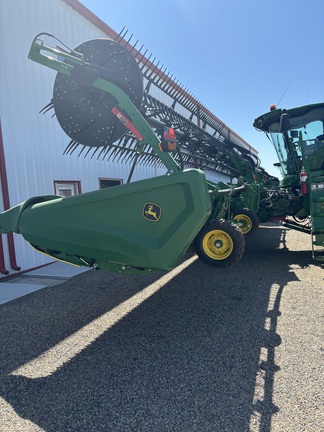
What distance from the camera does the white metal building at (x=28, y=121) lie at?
552 centimetres

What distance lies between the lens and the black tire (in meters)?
5.50

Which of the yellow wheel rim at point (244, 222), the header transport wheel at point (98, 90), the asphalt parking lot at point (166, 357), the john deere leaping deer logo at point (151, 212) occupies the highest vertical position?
the header transport wheel at point (98, 90)

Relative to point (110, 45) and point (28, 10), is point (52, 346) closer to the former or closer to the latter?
point (110, 45)

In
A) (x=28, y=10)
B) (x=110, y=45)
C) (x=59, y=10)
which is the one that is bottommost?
(x=110, y=45)

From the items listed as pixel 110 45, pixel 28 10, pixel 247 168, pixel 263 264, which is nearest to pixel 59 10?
pixel 28 10

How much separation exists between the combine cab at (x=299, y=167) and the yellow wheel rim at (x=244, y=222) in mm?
1017

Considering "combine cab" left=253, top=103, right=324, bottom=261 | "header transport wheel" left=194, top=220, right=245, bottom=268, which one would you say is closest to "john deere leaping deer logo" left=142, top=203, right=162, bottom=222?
"header transport wheel" left=194, top=220, right=245, bottom=268

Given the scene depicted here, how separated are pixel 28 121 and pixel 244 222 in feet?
15.0

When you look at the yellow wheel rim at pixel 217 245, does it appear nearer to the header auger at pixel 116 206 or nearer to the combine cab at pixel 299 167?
the header auger at pixel 116 206

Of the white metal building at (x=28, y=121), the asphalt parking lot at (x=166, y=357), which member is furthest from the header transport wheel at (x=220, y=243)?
the white metal building at (x=28, y=121)

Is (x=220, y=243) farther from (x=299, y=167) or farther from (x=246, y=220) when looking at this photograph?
(x=299, y=167)

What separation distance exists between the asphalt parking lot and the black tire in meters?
1.10

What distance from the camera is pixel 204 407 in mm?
1990

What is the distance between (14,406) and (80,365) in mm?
569
